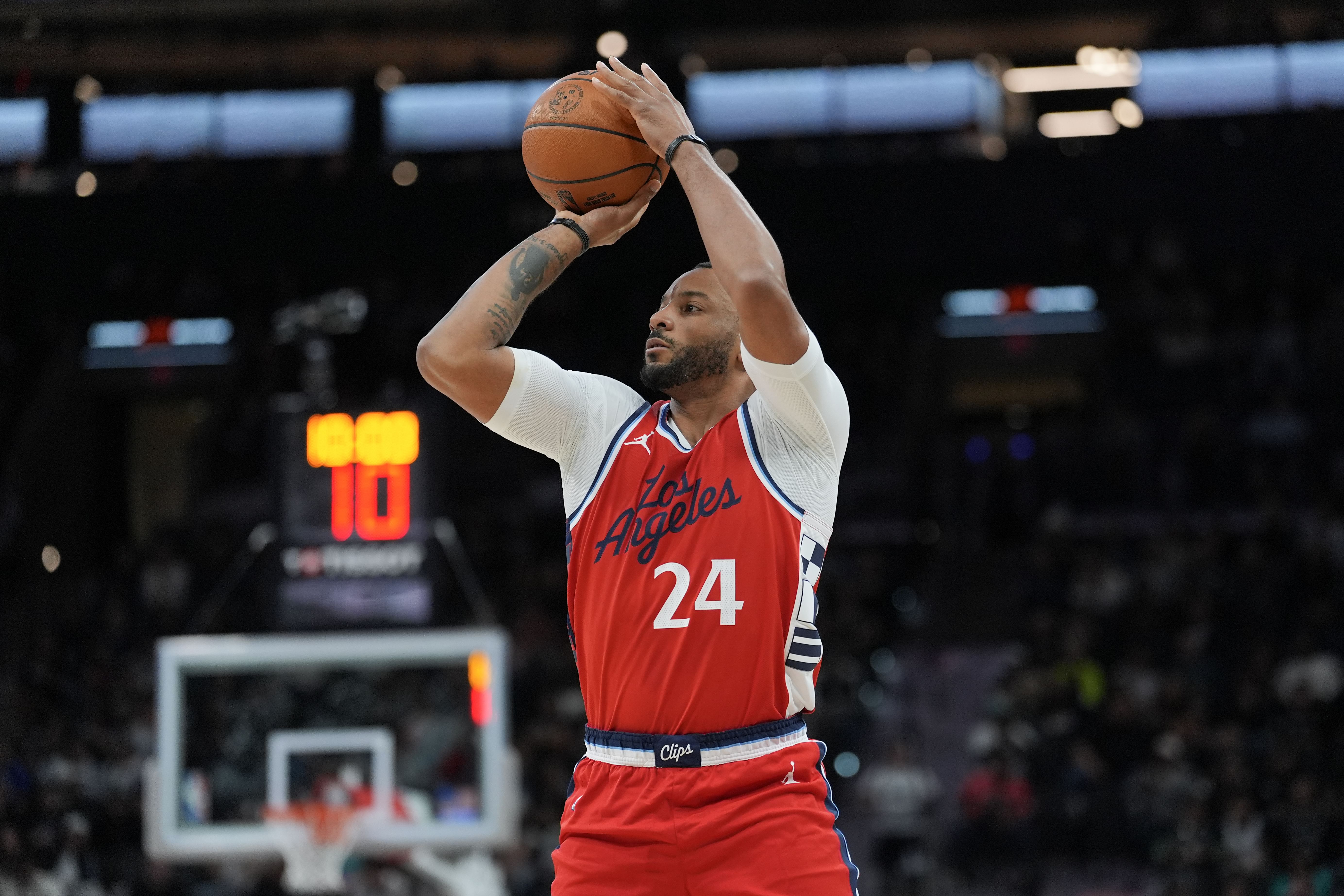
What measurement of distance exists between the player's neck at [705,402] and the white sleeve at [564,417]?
109 mm

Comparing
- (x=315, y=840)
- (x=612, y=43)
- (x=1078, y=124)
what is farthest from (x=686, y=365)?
(x=1078, y=124)

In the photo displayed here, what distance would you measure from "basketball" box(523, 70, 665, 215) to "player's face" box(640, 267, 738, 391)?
326 millimetres

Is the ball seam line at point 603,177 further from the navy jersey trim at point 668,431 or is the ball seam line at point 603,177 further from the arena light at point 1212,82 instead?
the arena light at point 1212,82

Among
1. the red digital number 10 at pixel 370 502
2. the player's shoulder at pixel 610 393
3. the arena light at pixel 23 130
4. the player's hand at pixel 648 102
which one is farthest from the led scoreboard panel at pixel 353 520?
the arena light at pixel 23 130

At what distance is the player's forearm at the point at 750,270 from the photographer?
3.31 meters

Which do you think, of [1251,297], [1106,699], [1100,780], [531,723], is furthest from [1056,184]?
[531,723]

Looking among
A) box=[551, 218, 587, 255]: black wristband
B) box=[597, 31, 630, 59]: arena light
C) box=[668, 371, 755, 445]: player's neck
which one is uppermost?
box=[597, 31, 630, 59]: arena light

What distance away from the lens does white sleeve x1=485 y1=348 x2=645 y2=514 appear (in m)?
3.65

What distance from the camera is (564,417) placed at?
3.70m

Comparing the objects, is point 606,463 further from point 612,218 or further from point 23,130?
point 23,130

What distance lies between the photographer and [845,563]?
60.2 ft

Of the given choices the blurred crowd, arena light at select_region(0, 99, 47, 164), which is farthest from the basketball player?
arena light at select_region(0, 99, 47, 164)

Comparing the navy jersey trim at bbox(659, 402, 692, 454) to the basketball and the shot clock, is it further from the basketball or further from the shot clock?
the shot clock

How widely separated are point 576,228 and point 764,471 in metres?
0.77
